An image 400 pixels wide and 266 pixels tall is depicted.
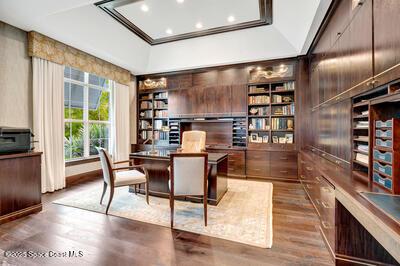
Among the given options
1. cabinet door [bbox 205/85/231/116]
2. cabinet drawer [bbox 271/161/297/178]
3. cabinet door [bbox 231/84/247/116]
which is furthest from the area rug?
cabinet door [bbox 205/85/231/116]

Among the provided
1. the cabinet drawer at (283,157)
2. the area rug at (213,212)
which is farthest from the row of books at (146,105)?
the cabinet drawer at (283,157)

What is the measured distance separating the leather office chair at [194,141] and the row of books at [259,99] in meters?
1.61

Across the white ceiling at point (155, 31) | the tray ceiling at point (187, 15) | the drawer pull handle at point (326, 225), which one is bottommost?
the drawer pull handle at point (326, 225)

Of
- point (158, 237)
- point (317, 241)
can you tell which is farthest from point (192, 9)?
point (317, 241)

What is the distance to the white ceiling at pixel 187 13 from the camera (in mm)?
3442

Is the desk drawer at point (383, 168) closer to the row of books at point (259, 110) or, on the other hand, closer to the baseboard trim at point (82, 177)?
the row of books at point (259, 110)

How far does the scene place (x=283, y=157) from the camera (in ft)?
15.0

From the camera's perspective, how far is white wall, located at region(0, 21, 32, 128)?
128 inches

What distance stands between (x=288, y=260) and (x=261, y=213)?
98 centimetres

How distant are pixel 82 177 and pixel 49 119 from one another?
1529 mm

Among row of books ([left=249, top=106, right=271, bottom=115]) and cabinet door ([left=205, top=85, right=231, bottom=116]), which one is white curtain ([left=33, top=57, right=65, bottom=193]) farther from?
row of books ([left=249, top=106, right=271, bottom=115])

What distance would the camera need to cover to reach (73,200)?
3301 mm

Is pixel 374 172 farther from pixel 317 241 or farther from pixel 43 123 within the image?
pixel 43 123

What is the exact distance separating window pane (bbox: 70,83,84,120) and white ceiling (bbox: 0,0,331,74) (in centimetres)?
91
